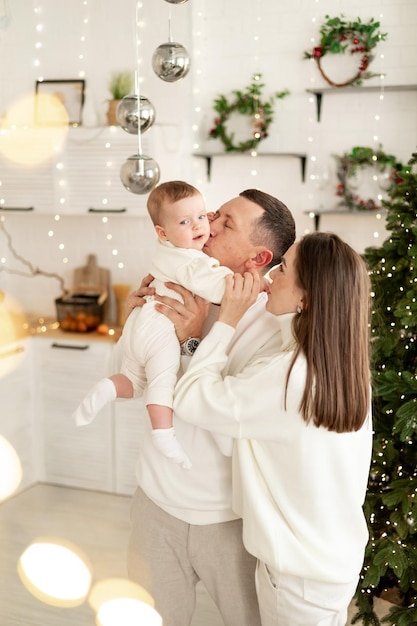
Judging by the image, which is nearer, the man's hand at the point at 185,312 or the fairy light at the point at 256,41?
the man's hand at the point at 185,312

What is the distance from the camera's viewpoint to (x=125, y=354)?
200 centimetres

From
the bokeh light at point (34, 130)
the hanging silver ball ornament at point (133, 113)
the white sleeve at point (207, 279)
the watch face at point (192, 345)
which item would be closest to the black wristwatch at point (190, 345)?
the watch face at point (192, 345)

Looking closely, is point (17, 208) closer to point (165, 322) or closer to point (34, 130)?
point (34, 130)

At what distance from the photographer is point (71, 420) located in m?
4.39

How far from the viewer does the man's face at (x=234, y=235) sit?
1.94m

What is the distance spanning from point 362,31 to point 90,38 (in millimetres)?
1632

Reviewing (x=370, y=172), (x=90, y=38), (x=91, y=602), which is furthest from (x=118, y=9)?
(x=91, y=602)

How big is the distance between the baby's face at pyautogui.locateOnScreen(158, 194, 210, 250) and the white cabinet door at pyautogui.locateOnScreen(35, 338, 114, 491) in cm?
240

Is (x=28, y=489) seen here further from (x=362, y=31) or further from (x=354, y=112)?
(x=362, y=31)

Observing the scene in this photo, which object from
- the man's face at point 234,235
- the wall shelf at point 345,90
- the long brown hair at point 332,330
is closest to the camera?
A: the long brown hair at point 332,330

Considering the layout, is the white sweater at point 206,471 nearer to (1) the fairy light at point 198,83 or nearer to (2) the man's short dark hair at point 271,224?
(2) the man's short dark hair at point 271,224

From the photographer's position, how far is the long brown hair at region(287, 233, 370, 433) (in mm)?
1614

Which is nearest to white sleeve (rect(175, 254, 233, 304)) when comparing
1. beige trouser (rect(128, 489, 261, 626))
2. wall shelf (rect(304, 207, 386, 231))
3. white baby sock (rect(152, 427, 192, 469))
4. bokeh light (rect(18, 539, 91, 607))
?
white baby sock (rect(152, 427, 192, 469))

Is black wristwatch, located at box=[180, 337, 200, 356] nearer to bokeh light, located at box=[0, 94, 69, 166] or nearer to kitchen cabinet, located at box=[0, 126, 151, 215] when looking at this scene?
kitchen cabinet, located at box=[0, 126, 151, 215]
